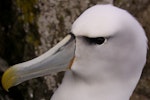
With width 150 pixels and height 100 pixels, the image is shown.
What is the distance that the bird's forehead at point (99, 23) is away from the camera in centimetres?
222

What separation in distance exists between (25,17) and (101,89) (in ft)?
4.10

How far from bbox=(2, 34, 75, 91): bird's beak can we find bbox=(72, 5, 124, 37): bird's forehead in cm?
10

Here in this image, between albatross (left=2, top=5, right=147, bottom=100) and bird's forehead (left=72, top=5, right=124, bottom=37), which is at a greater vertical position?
bird's forehead (left=72, top=5, right=124, bottom=37)

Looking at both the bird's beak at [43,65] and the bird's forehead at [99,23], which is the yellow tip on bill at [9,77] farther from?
the bird's forehead at [99,23]

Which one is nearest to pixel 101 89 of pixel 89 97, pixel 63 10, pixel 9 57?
pixel 89 97

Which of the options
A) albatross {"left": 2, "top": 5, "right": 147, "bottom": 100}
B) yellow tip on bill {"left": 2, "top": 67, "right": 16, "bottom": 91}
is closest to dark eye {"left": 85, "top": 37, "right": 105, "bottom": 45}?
albatross {"left": 2, "top": 5, "right": 147, "bottom": 100}

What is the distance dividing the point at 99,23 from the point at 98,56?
145mm

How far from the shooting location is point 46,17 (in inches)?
134

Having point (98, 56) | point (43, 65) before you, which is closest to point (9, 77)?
point (43, 65)

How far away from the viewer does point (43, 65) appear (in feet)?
7.63

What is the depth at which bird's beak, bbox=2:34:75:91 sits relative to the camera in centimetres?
230

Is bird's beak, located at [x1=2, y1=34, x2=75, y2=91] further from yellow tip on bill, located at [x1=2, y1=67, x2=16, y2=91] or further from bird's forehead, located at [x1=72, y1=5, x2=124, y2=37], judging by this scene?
bird's forehead, located at [x1=72, y1=5, x2=124, y2=37]

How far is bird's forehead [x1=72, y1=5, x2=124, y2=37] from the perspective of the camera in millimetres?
2223

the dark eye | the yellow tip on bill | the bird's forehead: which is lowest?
the yellow tip on bill
